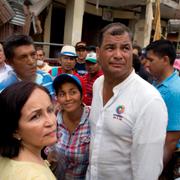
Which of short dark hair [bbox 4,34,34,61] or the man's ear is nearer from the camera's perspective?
short dark hair [bbox 4,34,34,61]

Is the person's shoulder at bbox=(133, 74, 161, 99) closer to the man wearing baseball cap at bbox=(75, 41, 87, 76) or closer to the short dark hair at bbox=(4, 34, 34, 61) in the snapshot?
the short dark hair at bbox=(4, 34, 34, 61)

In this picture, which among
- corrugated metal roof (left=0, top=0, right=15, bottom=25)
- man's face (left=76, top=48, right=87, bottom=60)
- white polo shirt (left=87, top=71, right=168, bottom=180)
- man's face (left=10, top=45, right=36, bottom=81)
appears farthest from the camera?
corrugated metal roof (left=0, top=0, right=15, bottom=25)

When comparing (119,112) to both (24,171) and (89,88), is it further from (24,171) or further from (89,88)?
(89,88)

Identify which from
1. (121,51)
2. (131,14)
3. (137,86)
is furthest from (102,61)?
(131,14)

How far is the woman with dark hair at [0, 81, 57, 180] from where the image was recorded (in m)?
1.19

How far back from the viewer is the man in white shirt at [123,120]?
5.18ft

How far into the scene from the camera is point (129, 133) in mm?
1658

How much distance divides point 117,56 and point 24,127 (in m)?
0.79

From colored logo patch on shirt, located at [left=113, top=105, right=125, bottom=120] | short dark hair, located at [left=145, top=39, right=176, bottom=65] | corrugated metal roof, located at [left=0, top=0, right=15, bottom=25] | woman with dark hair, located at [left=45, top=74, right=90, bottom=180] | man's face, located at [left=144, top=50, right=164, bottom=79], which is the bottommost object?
woman with dark hair, located at [left=45, top=74, right=90, bottom=180]

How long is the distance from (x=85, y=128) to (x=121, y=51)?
0.64 metres

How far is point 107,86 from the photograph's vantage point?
73.8 inches

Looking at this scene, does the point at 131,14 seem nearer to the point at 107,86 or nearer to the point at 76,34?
the point at 76,34

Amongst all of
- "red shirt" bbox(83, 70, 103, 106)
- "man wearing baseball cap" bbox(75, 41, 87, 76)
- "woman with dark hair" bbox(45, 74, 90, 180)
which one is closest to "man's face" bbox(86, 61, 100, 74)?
"red shirt" bbox(83, 70, 103, 106)

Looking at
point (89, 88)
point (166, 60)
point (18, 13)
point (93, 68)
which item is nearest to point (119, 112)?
point (166, 60)
